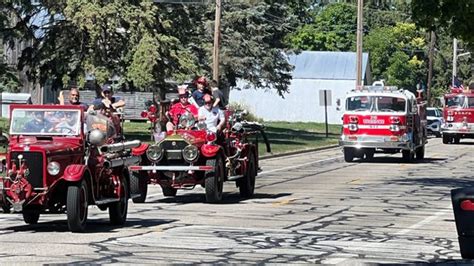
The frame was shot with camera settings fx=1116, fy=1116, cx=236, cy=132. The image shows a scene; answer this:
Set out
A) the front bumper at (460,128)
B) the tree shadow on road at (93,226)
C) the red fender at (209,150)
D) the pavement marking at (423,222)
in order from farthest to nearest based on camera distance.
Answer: the front bumper at (460,128)
the red fender at (209,150)
the pavement marking at (423,222)
the tree shadow on road at (93,226)

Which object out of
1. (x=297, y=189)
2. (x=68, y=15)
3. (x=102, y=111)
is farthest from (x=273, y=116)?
(x=102, y=111)

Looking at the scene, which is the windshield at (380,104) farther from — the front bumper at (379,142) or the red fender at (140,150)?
the red fender at (140,150)

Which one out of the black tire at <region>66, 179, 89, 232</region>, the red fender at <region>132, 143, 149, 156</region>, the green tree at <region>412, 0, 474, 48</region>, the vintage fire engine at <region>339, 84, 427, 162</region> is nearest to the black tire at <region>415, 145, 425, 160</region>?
the vintage fire engine at <region>339, 84, 427, 162</region>

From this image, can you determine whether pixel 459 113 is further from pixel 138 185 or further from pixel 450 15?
pixel 138 185

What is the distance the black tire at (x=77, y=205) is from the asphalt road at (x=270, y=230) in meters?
0.18

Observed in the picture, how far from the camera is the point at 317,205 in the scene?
2119 centimetres

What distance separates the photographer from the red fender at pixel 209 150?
800 inches

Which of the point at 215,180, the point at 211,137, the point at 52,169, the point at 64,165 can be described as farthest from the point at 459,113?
the point at 52,169

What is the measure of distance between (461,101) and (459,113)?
81cm

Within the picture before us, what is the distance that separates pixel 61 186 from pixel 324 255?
3.80 metres

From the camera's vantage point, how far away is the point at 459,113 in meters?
55.0

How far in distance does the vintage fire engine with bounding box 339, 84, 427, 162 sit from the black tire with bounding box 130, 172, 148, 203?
16.6 m

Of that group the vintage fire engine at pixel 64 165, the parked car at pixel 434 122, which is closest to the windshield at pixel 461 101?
the parked car at pixel 434 122

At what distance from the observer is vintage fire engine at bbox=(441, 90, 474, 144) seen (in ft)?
179
